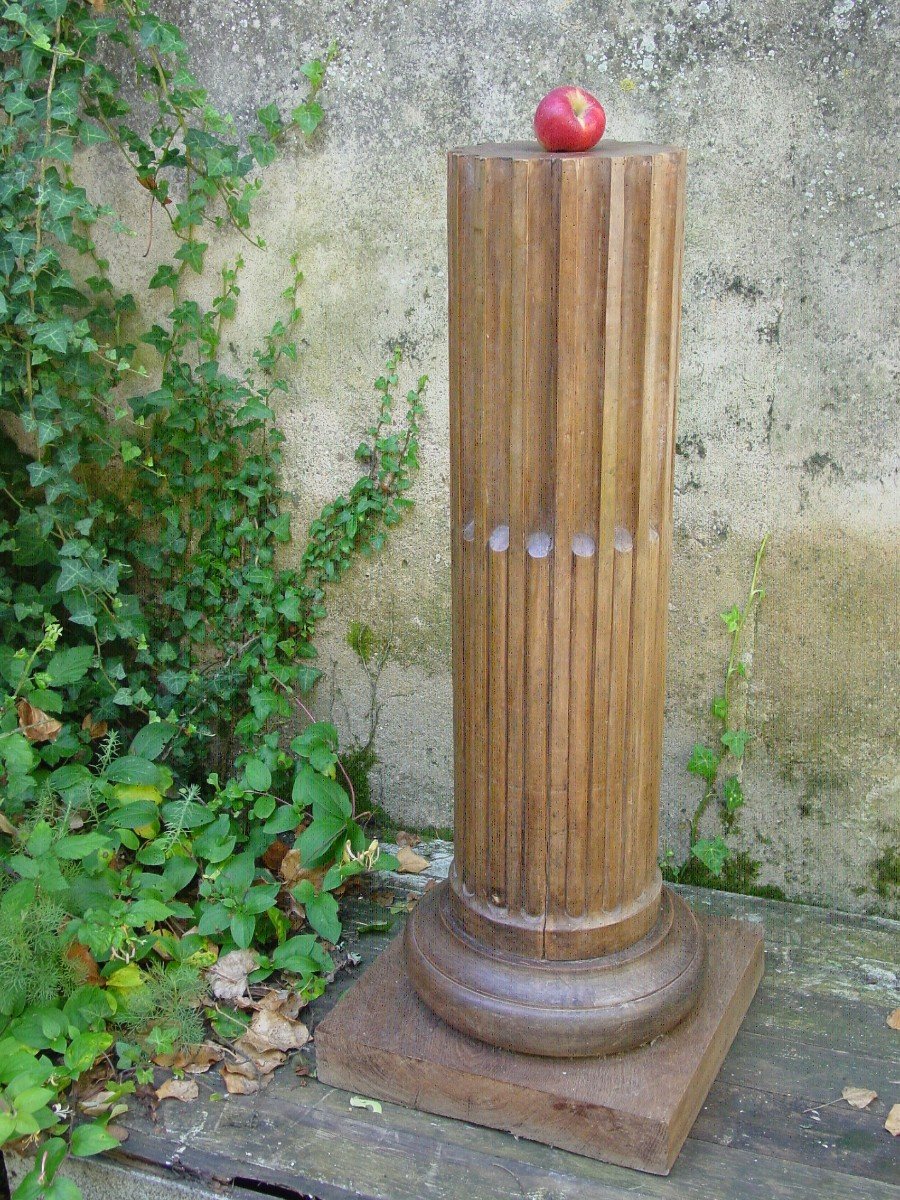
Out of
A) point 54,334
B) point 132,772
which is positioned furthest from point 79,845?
point 54,334

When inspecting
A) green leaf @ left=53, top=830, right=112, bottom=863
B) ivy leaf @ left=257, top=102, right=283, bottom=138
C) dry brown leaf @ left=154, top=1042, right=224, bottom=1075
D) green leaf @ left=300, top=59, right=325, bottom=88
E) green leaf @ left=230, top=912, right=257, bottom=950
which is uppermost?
green leaf @ left=300, top=59, right=325, bottom=88

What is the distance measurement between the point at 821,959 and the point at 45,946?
1975mm

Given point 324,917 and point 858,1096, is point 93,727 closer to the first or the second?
point 324,917

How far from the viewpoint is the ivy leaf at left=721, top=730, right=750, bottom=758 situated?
3326 mm

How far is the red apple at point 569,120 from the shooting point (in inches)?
88.1

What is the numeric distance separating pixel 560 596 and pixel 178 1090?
4.71ft

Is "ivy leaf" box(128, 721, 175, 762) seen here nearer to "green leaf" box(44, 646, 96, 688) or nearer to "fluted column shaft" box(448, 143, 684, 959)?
"green leaf" box(44, 646, 96, 688)

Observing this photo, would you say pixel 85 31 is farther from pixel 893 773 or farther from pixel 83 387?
pixel 893 773

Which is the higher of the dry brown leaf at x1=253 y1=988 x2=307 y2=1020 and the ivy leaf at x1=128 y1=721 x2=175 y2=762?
the ivy leaf at x1=128 y1=721 x2=175 y2=762

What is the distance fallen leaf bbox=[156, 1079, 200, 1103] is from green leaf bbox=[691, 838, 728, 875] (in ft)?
4.86

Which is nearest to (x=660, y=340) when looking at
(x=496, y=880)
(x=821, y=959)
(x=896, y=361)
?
(x=896, y=361)

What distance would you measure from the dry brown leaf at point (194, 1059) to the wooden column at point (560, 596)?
528mm

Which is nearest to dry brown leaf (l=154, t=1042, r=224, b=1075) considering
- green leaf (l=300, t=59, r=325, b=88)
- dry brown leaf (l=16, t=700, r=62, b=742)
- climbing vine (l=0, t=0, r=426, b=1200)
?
climbing vine (l=0, t=0, r=426, b=1200)

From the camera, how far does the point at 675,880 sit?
357 cm
